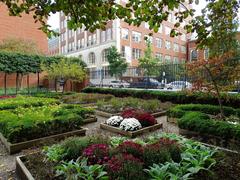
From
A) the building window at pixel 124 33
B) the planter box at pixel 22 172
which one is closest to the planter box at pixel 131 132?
the planter box at pixel 22 172

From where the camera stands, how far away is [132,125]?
21.4 feet

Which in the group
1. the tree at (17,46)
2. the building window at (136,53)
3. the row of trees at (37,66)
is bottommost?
the row of trees at (37,66)

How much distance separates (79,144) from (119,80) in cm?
1450

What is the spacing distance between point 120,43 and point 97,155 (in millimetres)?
37879

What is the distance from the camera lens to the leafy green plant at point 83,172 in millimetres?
3033

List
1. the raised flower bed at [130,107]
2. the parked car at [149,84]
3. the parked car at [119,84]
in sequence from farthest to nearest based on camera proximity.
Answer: the parked car at [119,84], the parked car at [149,84], the raised flower bed at [130,107]

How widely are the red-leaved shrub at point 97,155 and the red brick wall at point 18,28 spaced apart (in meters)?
32.3

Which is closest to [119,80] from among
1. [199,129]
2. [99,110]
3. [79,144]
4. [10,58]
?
[99,110]

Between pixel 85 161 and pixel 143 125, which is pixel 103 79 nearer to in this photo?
pixel 143 125

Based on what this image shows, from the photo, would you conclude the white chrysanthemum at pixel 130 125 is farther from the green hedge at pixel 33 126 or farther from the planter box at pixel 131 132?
the green hedge at pixel 33 126

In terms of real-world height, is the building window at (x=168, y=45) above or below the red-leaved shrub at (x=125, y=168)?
above

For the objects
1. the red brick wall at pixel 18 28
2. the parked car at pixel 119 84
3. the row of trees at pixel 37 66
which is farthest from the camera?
the red brick wall at pixel 18 28

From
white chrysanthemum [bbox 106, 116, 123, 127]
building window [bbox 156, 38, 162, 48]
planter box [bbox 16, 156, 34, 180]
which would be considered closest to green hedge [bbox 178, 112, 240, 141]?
white chrysanthemum [bbox 106, 116, 123, 127]

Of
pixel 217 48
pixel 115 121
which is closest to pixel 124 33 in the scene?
pixel 115 121
